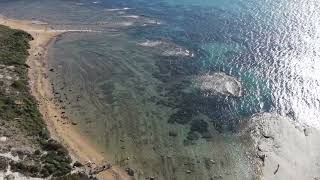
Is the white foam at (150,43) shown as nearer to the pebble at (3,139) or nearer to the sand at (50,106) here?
the sand at (50,106)

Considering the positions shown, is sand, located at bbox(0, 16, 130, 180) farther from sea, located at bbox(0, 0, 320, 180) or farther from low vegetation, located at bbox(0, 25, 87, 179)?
sea, located at bbox(0, 0, 320, 180)

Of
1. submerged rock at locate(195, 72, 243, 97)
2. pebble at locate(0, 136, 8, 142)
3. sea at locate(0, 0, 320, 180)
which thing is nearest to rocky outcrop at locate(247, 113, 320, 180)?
sea at locate(0, 0, 320, 180)

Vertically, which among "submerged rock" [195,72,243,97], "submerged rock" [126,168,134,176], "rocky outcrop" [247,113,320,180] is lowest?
"submerged rock" [126,168,134,176]

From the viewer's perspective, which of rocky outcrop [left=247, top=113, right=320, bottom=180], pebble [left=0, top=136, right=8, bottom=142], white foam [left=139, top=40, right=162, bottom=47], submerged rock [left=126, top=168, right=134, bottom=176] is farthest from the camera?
white foam [left=139, top=40, right=162, bottom=47]

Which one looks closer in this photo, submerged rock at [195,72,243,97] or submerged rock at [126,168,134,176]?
submerged rock at [126,168,134,176]

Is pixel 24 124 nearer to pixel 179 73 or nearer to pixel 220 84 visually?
pixel 179 73

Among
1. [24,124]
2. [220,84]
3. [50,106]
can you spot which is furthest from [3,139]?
[220,84]

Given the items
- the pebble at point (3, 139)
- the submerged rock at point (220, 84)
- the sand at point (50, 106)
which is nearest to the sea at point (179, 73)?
the submerged rock at point (220, 84)
